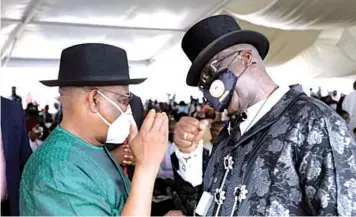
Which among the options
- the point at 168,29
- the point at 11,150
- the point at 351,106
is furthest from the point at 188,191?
the point at 168,29

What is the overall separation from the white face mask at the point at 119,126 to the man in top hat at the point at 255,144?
15cm

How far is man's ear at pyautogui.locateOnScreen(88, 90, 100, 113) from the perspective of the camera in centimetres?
145

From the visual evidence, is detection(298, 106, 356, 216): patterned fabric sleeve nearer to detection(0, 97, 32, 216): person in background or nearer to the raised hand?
the raised hand

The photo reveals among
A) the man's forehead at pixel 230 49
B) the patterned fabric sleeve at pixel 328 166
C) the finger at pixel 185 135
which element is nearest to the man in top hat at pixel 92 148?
the finger at pixel 185 135

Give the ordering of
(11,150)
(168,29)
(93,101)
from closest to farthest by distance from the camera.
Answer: (93,101) < (11,150) < (168,29)

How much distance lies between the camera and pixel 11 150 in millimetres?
1977

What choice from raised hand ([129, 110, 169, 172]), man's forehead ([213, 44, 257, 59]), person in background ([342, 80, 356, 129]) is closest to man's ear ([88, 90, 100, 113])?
raised hand ([129, 110, 169, 172])

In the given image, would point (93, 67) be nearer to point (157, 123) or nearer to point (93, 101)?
point (93, 101)

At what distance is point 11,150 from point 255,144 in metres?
0.98

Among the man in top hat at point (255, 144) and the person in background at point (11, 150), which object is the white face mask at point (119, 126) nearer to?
the man in top hat at point (255, 144)

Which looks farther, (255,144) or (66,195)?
(255,144)

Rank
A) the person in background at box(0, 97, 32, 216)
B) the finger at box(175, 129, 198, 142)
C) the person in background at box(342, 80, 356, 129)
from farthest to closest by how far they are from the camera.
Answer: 1. the person in background at box(342, 80, 356, 129)
2. the person in background at box(0, 97, 32, 216)
3. the finger at box(175, 129, 198, 142)

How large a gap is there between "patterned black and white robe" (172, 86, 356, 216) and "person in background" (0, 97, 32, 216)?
0.87m

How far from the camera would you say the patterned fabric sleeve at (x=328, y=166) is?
4.29ft
